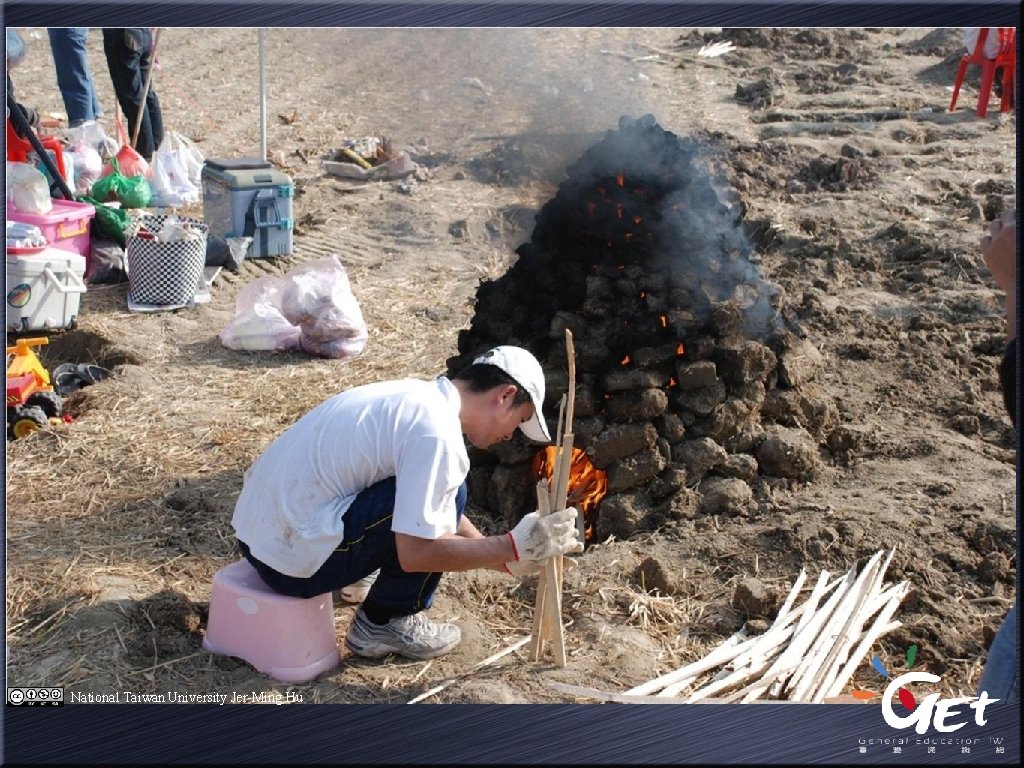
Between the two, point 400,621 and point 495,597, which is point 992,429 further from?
point 400,621

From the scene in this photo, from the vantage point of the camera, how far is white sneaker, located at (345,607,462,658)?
4.36 m

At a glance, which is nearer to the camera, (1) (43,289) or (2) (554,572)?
(2) (554,572)

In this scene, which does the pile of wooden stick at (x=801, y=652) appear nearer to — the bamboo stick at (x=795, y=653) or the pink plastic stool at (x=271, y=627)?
the bamboo stick at (x=795, y=653)

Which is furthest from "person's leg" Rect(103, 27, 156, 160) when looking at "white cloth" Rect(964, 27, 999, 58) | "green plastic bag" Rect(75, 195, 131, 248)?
"white cloth" Rect(964, 27, 999, 58)

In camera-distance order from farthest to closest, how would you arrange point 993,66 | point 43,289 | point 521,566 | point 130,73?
point 993,66 < point 130,73 < point 43,289 < point 521,566

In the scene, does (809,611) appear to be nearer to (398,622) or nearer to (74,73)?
(398,622)

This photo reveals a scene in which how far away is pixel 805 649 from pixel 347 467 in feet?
6.03

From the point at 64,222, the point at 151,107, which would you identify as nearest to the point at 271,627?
the point at 64,222

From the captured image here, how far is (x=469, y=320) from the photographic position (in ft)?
27.1

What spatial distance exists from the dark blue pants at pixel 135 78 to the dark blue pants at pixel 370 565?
6.44m

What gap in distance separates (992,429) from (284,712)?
4.37 metres

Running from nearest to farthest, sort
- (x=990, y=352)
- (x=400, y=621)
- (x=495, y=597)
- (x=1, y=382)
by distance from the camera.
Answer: (x=1, y=382)
(x=400, y=621)
(x=495, y=597)
(x=990, y=352)

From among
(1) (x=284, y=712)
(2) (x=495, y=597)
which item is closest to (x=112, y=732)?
(1) (x=284, y=712)

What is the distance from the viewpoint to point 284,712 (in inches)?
140
